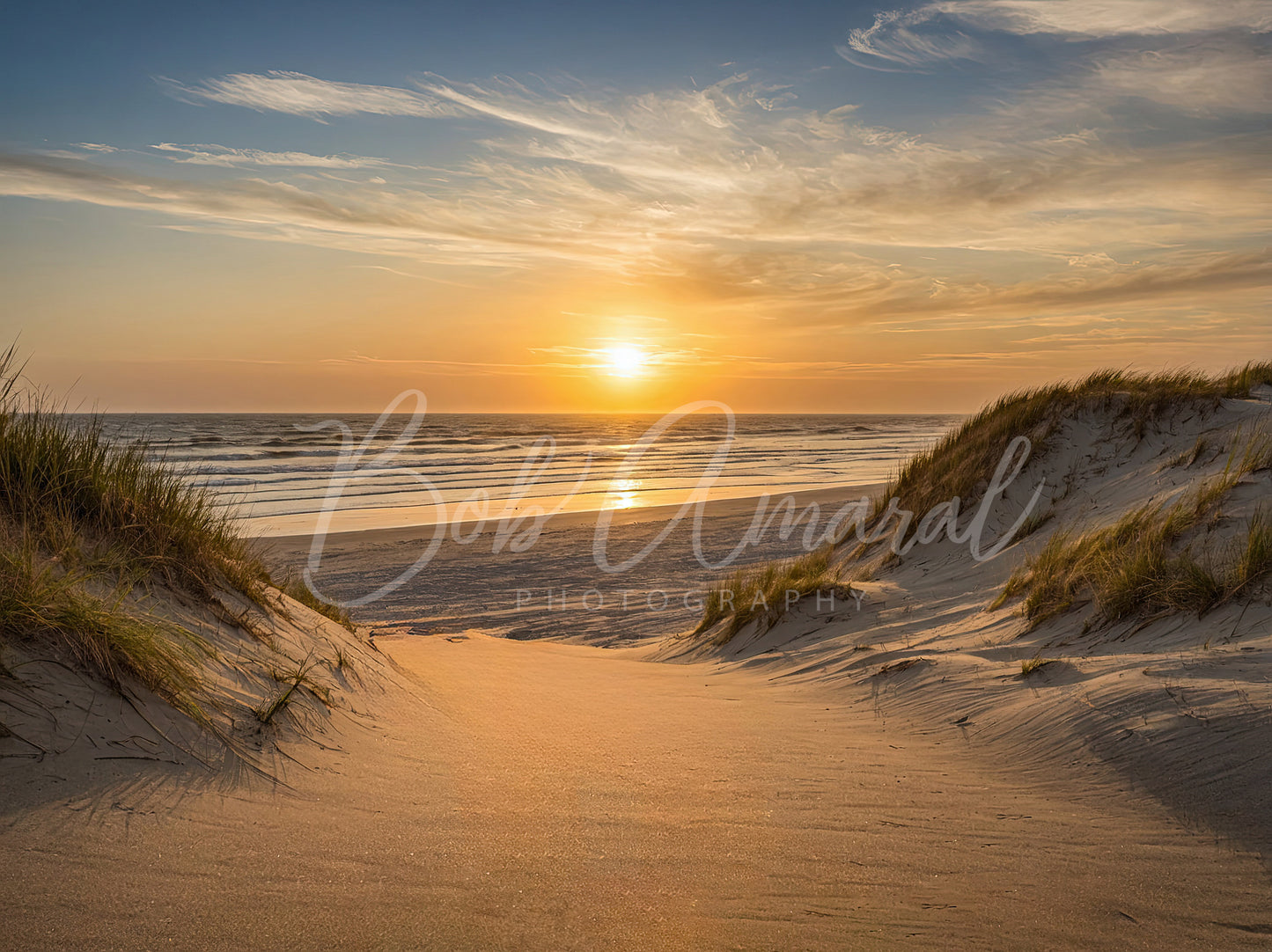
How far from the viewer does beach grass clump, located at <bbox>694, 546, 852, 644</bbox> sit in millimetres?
7414

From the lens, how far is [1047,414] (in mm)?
9688

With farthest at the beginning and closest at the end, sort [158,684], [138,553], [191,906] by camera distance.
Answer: [138,553] < [158,684] < [191,906]

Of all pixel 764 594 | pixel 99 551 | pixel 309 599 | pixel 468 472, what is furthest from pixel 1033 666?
pixel 468 472

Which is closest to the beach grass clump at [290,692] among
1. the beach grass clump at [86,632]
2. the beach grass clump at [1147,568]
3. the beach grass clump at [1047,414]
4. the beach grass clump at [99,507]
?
the beach grass clump at [86,632]

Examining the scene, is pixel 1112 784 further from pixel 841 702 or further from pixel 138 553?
pixel 138 553

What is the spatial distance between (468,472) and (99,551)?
30271 millimetres

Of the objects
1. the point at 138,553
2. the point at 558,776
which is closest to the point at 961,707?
the point at 558,776

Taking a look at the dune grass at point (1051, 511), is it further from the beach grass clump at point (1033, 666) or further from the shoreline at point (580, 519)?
the shoreline at point (580, 519)

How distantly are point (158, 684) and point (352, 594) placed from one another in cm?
942

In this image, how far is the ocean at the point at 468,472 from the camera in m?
21.9

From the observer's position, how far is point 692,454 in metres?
47.7

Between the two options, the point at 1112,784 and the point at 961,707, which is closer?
the point at 1112,784

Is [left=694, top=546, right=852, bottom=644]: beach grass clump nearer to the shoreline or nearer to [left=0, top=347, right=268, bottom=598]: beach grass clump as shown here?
[left=0, top=347, right=268, bottom=598]: beach grass clump

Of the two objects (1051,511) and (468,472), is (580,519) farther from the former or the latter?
(468,472)
